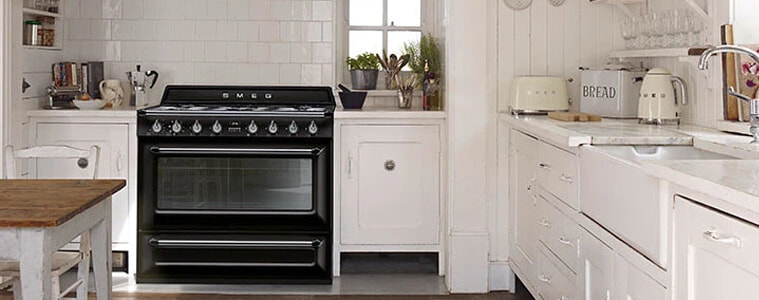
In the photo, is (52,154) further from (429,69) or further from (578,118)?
(429,69)

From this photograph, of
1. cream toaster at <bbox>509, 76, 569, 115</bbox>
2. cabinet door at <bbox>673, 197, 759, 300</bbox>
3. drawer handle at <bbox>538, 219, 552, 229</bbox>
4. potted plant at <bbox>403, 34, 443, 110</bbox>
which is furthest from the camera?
potted plant at <bbox>403, 34, 443, 110</bbox>

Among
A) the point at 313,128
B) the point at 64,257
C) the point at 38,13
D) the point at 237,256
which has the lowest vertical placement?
the point at 237,256

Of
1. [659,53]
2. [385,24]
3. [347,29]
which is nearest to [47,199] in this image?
[659,53]

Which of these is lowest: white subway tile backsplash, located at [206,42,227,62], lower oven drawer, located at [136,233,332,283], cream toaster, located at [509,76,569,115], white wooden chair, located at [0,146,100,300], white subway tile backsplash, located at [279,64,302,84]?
lower oven drawer, located at [136,233,332,283]

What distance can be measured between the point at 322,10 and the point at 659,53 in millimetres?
2316

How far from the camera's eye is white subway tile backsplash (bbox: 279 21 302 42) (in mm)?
5234

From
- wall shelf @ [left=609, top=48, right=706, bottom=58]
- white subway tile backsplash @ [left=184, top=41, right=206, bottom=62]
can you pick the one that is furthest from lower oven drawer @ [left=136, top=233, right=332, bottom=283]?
wall shelf @ [left=609, top=48, right=706, bottom=58]

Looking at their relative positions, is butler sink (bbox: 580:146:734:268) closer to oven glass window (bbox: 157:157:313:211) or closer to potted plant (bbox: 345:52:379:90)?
oven glass window (bbox: 157:157:313:211)

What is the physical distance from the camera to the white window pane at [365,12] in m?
5.37

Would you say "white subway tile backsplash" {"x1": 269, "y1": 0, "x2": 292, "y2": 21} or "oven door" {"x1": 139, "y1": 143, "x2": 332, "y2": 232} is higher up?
"white subway tile backsplash" {"x1": 269, "y1": 0, "x2": 292, "y2": 21}

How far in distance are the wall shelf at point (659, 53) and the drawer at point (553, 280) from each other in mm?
934

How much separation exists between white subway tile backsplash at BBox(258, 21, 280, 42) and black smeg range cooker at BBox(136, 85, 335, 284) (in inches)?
34.3

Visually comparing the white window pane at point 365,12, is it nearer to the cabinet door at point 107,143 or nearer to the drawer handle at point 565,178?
the cabinet door at point 107,143

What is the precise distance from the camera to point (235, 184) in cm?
452
